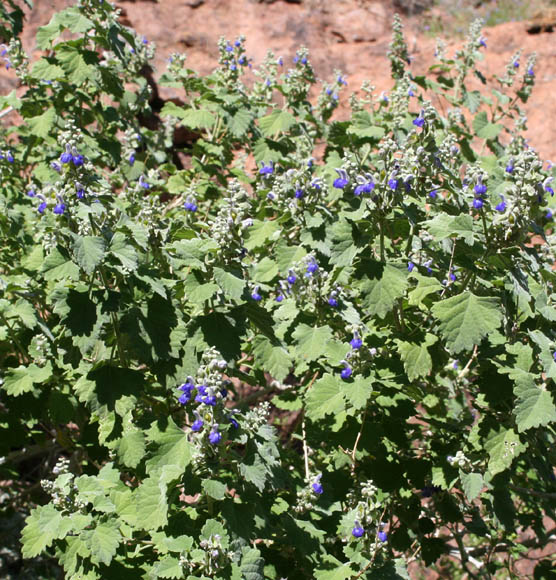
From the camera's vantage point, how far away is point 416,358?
3.36 m

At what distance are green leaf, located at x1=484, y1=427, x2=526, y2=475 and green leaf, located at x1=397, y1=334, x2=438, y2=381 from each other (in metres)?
0.50

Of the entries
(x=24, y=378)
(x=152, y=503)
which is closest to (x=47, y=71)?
(x=24, y=378)

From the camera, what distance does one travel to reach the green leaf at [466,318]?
3027mm

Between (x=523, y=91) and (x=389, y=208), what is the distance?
159 inches

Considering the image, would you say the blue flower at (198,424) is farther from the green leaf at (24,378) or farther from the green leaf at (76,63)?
the green leaf at (76,63)

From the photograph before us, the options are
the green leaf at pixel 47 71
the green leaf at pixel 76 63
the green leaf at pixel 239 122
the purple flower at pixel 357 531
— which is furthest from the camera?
the green leaf at pixel 239 122

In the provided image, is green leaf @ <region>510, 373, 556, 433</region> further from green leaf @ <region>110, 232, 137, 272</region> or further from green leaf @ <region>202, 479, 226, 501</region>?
green leaf @ <region>110, 232, 137, 272</region>

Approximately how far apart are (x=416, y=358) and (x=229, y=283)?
3.63 feet

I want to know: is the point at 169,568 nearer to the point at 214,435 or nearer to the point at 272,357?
the point at 214,435

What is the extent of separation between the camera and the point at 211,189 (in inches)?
219

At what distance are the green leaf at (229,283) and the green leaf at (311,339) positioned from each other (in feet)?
1.95

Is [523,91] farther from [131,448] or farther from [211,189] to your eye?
[131,448]

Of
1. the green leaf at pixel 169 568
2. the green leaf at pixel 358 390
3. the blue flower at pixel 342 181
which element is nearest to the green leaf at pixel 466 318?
the green leaf at pixel 358 390

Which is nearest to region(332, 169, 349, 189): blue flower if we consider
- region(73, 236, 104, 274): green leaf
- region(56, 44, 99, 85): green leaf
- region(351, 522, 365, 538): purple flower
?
region(73, 236, 104, 274): green leaf
